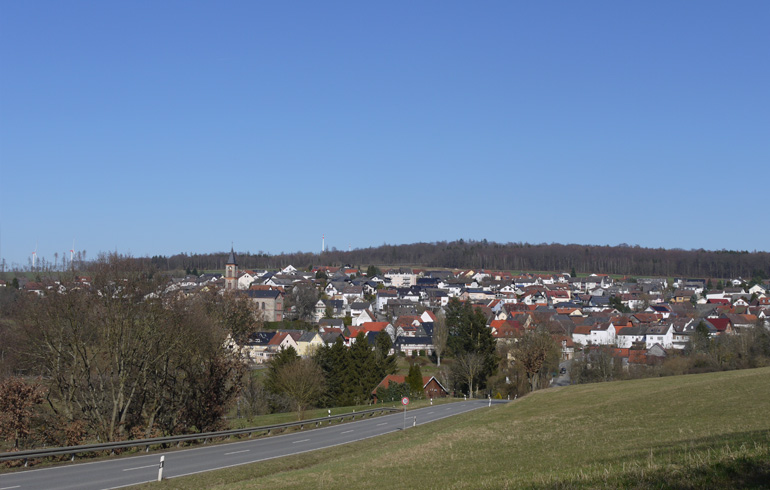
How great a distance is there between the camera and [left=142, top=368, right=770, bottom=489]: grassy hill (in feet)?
36.1

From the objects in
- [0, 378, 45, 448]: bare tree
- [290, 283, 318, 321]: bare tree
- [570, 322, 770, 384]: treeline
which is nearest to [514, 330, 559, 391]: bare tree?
[570, 322, 770, 384]: treeline

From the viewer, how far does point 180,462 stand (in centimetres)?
2355

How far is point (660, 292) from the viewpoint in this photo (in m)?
200

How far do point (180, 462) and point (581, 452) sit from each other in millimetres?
13398

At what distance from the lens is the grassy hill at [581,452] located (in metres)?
11.0

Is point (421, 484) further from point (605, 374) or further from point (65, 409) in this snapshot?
point (605, 374)

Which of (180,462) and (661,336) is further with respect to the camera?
(661,336)

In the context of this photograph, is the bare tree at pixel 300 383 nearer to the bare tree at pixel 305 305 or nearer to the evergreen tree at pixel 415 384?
the evergreen tree at pixel 415 384

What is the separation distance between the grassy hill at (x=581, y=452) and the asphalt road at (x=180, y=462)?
4.77 ft

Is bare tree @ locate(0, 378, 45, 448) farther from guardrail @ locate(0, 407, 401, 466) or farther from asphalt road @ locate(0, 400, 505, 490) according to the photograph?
asphalt road @ locate(0, 400, 505, 490)

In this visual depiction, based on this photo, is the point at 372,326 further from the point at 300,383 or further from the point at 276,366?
the point at 300,383

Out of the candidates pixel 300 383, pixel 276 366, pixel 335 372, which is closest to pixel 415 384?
pixel 335 372

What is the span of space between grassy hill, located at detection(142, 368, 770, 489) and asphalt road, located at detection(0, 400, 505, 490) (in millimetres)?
1454

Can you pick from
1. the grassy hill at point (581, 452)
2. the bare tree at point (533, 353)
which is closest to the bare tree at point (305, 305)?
the bare tree at point (533, 353)
